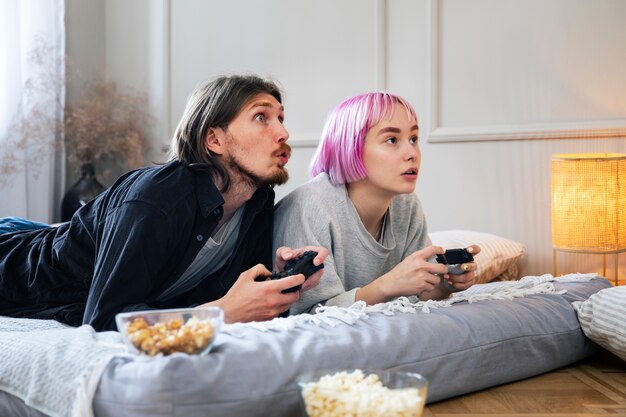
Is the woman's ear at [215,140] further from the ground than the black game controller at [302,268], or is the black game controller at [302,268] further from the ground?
the woman's ear at [215,140]

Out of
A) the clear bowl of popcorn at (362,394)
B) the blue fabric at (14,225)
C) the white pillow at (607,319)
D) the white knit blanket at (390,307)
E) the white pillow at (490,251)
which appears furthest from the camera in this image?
the white pillow at (490,251)

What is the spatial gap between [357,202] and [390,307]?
0.42 m

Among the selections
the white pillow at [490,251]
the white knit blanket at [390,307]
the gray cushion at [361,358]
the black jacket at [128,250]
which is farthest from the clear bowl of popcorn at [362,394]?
the white pillow at [490,251]

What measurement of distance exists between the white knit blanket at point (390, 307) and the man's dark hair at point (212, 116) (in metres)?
0.43

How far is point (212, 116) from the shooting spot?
73.0 inches

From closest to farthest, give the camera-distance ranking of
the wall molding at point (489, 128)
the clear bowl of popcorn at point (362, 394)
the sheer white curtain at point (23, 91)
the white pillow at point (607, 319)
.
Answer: the clear bowl of popcorn at point (362, 394) → the white pillow at point (607, 319) → the wall molding at point (489, 128) → the sheer white curtain at point (23, 91)

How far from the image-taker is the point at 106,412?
3.93ft

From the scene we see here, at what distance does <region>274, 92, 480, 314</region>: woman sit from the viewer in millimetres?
1813

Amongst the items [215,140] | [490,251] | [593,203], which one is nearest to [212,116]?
[215,140]

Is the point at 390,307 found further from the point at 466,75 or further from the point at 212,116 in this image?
the point at 466,75

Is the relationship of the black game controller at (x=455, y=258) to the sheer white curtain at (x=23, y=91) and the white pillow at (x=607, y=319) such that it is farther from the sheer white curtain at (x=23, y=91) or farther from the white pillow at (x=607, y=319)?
the sheer white curtain at (x=23, y=91)

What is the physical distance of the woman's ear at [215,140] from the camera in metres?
1.86

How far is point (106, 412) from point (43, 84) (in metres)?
2.76

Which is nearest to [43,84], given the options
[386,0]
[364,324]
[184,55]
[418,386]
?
[184,55]
